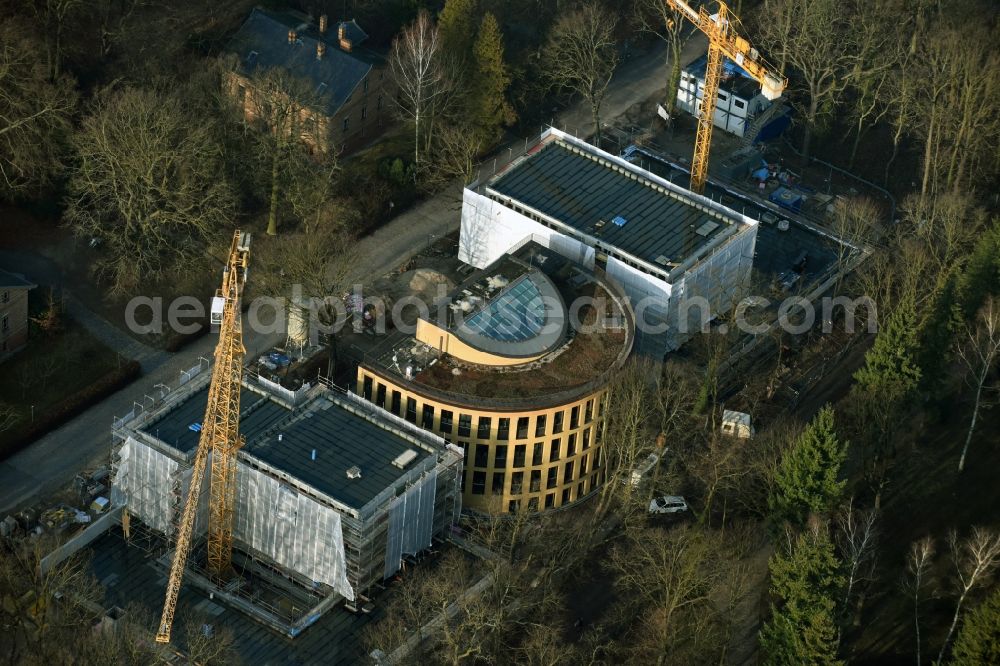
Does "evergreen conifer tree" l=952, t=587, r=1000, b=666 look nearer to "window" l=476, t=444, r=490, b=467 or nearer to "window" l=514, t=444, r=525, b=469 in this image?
"window" l=514, t=444, r=525, b=469

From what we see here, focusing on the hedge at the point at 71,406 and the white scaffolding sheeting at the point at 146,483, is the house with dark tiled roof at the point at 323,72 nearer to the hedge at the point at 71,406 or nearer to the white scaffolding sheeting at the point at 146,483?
the hedge at the point at 71,406

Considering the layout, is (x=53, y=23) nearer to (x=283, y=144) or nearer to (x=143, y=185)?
(x=143, y=185)

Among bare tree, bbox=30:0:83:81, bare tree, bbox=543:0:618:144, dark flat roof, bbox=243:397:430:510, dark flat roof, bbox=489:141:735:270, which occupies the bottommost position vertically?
dark flat roof, bbox=243:397:430:510

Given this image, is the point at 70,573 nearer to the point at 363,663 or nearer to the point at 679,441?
the point at 363,663

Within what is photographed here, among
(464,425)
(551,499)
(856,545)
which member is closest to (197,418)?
(464,425)

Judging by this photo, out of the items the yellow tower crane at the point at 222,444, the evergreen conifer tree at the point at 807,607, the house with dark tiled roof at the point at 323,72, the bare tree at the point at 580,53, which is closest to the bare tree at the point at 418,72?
the house with dark tiled roof at the point at 323,72

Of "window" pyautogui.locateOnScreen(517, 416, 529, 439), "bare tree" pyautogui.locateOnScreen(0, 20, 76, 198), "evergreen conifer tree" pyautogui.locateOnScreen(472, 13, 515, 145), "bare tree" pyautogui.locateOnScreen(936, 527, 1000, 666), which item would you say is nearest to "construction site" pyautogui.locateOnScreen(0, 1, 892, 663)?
"window" pyautogui.locateOnScreen(517, 416, 529, 439)
